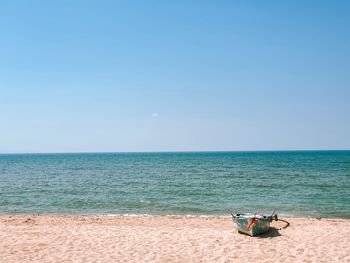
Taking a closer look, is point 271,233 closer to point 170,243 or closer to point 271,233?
point 271,233

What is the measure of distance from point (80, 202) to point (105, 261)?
19.4 m

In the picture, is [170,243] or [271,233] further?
[271,233]

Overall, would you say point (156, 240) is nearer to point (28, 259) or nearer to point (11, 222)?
point (28, 259)

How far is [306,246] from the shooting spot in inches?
534

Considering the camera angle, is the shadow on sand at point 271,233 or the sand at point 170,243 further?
the shadow on sand at point 271,233

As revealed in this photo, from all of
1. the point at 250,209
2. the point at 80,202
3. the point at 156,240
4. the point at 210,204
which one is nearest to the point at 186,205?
the point at 210,204

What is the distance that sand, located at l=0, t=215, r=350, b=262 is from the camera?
12.2 m

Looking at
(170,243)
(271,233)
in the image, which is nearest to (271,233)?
(271,233)

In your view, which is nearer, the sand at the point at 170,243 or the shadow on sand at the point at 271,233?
the sand at the point at 170,243

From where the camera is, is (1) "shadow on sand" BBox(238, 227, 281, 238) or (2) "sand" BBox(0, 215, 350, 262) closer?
(2) "sand" BBox(0, 215, 350, 262)

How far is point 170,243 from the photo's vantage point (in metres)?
14.2

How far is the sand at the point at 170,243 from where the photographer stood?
1218cm

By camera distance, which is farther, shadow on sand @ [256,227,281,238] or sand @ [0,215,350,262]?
shadow on sand @ [256,227,281,238]

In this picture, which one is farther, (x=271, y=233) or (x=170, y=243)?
(x=271, y=233)
